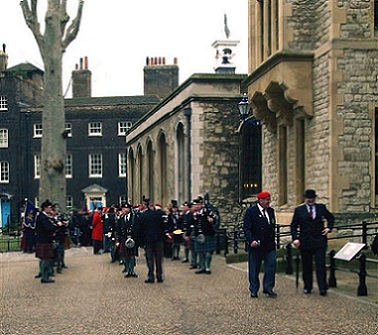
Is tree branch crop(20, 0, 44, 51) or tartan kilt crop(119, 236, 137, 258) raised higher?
tree branch crop(20, 0, 44, 51)

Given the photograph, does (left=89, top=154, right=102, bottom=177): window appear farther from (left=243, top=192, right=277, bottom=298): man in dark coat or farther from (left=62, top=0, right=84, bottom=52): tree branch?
(left=243, top=192, right=277, bottom=298): man in dark coat

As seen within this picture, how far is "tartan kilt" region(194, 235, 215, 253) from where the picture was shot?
17.2 m

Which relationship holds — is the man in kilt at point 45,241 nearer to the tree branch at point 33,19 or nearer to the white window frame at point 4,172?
the tree branch at point 33,19

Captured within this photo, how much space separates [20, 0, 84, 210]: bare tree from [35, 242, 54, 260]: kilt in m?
9.95

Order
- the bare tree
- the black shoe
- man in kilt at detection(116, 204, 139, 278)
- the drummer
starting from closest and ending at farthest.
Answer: the black shoe < man in kilt at detection(116, 204, 139, 278) < the drummer < the bare tree

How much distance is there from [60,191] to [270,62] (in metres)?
9.84

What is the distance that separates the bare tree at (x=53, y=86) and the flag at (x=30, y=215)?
3407mm

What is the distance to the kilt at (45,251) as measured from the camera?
53.4 feet

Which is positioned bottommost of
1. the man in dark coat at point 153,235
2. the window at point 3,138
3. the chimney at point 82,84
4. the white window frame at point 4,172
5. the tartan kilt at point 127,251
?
the tartan kilt at point 127,251

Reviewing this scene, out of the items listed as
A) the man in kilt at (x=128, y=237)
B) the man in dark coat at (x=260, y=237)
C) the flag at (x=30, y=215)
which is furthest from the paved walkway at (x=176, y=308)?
the flag at (x=30, y=215)

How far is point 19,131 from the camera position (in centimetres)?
6175

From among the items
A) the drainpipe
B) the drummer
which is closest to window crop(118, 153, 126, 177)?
the drainpipe

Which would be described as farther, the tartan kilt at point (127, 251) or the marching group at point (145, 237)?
the tartan kilt at point (127, 251)

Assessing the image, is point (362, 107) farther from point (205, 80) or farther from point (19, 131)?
point (19, 131)
